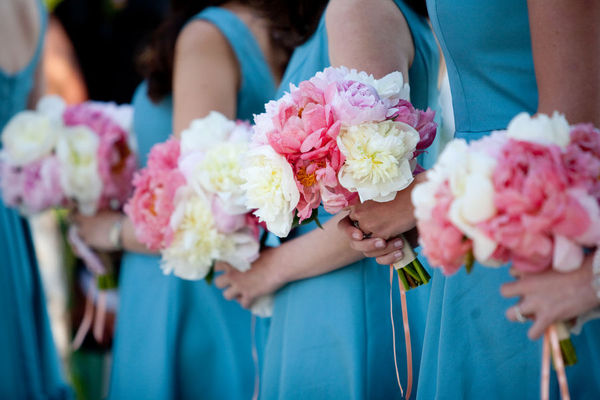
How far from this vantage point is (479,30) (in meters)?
1.49

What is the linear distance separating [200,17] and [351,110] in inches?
48.5

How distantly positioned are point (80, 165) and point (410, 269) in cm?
173

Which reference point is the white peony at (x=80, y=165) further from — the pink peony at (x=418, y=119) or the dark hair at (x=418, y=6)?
the pink peony at (x=418, y=119)

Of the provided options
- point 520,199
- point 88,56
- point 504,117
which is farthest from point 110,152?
point 88,56

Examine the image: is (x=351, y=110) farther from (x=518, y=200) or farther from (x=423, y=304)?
(x=423, y=304)

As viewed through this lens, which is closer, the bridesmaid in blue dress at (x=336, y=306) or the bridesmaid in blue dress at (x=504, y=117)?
the bridesmaid in blue dress at (x=504, y=117)

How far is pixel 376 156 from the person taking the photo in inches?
54.9

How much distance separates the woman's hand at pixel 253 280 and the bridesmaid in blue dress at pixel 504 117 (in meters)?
0.64

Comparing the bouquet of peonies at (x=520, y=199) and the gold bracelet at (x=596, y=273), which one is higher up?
the bouquet of peonies at (x=520, y=199)

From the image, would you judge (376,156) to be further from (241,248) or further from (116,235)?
(116,235)

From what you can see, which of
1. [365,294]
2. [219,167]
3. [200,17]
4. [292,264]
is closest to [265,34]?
[200,17]

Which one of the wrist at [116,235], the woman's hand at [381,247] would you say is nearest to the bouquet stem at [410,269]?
the woman's hand at [381,247]

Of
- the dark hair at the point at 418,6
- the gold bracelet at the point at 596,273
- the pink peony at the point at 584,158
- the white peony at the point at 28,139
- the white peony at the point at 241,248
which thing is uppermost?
the dark hair at the point at 418,6

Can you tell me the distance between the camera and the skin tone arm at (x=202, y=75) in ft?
7.45
